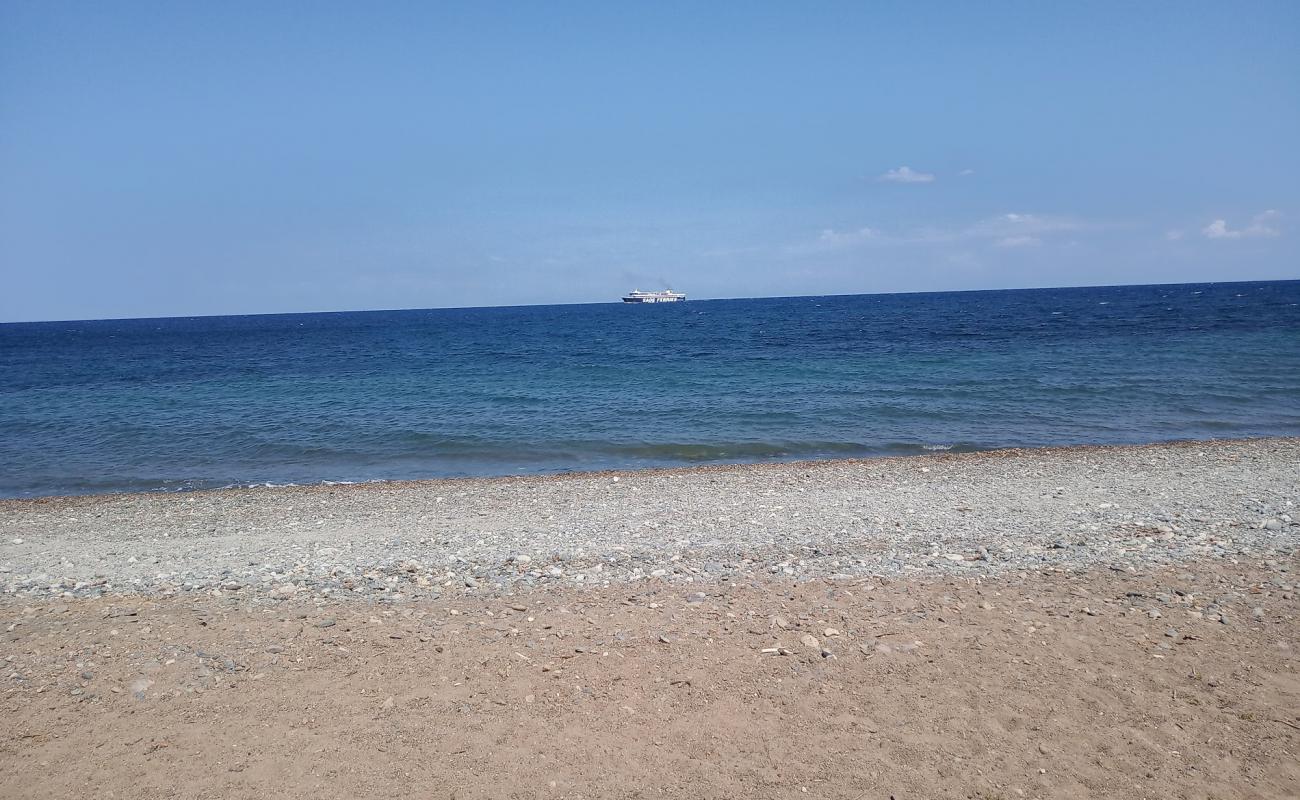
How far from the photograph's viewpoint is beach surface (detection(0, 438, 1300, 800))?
4.64 m

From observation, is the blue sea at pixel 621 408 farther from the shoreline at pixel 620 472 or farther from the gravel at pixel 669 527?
the gravel at pixel 669 527

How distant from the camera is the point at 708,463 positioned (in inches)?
698

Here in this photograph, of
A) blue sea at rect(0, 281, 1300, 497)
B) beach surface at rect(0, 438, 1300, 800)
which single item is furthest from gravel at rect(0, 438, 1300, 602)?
blue sea at rect(0, 281, 1300, 497)

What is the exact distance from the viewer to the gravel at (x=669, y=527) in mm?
8031

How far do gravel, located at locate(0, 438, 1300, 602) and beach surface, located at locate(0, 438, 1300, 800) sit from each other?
80 mm

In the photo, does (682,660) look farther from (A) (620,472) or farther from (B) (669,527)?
(A) (620,472)

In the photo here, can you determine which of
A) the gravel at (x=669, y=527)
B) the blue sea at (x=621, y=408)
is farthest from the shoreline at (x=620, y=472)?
the blue sea at (x=621, y=408)

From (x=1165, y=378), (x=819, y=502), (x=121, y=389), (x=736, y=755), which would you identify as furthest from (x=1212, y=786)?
(x=121, y=389)

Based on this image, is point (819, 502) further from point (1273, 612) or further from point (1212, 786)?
point (1212, 786)

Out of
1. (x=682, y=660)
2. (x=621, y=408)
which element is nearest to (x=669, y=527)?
(x=682, y=660)

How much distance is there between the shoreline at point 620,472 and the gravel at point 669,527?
159 mm

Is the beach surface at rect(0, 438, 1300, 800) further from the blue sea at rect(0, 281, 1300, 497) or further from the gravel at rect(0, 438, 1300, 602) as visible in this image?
the blue sea at rect(0, 281, 1300, 497)

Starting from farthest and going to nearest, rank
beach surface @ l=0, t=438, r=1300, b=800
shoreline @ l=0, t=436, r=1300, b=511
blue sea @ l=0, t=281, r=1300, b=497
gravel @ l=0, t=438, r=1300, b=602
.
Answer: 1. blue sea @ l=0, t=281, r=1300, b=497
2. shoreline @ l=0, t=436, r=1300, b=511
3. gravel @ l=0, t=438, r=1300, b=602
4. beach surface @ l=0, t=438, r=1300, b=800

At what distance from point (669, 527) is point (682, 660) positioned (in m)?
4.45
